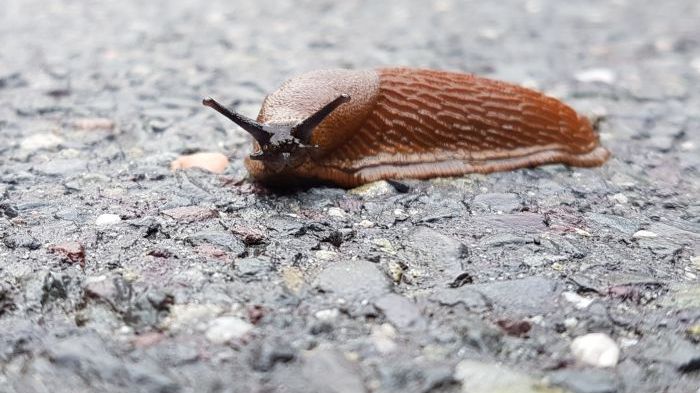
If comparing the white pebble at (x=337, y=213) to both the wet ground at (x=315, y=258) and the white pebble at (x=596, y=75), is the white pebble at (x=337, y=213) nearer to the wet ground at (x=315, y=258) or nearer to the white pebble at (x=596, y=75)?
the wet ground at (x=315, y=258)

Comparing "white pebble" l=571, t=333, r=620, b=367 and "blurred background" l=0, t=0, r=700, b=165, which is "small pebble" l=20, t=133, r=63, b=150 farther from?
"white pebble" l=571, t=333, r=620, b=367

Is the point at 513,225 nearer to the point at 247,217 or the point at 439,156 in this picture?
the point at 439,156

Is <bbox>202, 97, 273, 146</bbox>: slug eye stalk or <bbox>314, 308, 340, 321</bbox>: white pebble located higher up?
<bbox>202, 97, 273, 146</bbox>: slug eye stalk

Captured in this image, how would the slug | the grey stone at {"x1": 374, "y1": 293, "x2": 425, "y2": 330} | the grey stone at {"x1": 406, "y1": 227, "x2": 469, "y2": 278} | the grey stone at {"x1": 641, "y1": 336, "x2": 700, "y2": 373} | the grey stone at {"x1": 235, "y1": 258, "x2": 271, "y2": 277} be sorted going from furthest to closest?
the slug, the grey stone at {"x1": 406, "y1": 227, "x2": 469, "y2": 278}, the grey stone at {"x1": 235, "y1": 258, "x2": 271, "y2": 277}, the grey stone at {"x1": 374, "y1": 293, "x2": 425, "y2": 330}, the grey stone at {"x1": 641, "y1": 336, "x2": 700, "y2": 373}

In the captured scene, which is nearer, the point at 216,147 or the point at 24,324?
the point at 24,324

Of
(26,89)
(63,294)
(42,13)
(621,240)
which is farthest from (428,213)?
(42,13)

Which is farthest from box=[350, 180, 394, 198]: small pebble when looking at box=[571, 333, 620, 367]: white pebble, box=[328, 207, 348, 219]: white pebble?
box=[571, 333, 620, 367]: white pebble
